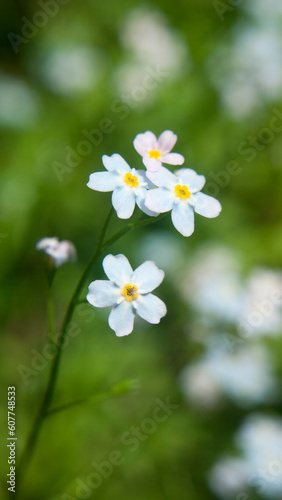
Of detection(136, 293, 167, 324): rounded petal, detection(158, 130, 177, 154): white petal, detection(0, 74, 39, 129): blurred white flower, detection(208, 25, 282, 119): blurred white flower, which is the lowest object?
detection(208, 25, 282, 119): blurred white flower

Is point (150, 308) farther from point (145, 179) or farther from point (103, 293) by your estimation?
point (145, 179)

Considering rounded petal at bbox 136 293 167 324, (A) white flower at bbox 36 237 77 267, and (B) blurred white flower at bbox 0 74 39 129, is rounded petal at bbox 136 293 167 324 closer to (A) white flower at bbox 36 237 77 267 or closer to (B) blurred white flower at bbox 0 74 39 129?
(A) white flower at bbox 36 237 77 267

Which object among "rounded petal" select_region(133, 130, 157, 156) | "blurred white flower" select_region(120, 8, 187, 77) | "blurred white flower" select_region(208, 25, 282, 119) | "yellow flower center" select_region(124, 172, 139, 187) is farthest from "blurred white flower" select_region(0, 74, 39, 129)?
"yellow flower center" select_region(124, 172, 139, 187)

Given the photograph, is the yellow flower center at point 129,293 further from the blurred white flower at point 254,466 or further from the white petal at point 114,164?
the blurred white flower at point 254,466

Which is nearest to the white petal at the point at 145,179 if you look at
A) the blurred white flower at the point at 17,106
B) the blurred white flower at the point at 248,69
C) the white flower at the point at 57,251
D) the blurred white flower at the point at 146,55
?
the white flower at the point at 57,251

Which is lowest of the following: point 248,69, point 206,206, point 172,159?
point 248,69

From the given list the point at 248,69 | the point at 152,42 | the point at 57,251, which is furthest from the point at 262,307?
the point at 152,42

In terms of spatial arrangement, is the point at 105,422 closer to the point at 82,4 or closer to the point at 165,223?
the point at 165,223
